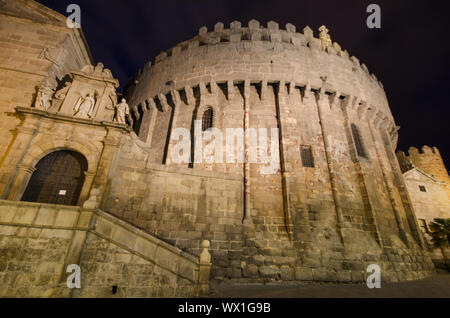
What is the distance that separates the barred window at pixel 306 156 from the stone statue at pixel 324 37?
7.99 metres

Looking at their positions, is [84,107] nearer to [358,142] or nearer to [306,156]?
[306,156]

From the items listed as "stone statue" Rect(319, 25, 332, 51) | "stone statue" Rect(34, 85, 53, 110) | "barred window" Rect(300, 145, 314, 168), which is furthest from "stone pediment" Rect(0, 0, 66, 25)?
"stone statue" Rect(319, 25, 332, 51)

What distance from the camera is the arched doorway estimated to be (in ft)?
23.8

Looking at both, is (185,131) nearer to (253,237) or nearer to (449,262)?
(253,237)

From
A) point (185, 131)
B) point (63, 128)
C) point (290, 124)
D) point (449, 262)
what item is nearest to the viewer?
point (63, 128)

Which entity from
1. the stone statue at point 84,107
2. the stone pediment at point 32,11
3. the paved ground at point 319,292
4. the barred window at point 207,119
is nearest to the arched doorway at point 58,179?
the stone statue at point 84,107

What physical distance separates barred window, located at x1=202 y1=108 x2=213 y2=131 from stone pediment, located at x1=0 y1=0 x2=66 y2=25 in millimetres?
8531

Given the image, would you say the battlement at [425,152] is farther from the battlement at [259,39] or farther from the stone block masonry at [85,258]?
the stone block masonry at [85,258]

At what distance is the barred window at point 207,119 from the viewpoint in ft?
40.7

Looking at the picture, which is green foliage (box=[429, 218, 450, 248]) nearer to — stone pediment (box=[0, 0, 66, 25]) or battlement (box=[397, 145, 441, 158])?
battlement (box=[397, 145, 441, 158])

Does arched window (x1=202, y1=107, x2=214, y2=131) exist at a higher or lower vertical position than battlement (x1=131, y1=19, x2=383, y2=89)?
lower
